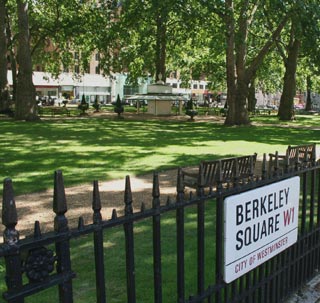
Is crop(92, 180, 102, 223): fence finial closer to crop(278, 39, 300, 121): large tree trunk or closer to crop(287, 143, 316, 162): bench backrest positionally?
crop(287, 143, 316, 162): bench backrest

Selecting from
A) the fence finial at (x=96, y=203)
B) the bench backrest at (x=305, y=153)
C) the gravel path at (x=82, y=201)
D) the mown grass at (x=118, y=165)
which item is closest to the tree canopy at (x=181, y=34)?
the mown grass at (x=118, y=165)

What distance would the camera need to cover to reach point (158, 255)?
2709mm

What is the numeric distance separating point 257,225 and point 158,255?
948 millimetres

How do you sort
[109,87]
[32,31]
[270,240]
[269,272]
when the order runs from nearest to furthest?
[270,240] → [269,272] → [32,31] → [109,87]

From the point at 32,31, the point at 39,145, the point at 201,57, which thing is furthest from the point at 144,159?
the point at 201,57

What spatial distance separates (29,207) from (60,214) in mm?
5516

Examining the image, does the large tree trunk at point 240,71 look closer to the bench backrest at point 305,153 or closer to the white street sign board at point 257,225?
the bench backrest at point 305,153

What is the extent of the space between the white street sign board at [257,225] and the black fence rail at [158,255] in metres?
0.08

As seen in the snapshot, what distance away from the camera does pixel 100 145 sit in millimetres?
15422

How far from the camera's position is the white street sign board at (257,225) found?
307 centimetres

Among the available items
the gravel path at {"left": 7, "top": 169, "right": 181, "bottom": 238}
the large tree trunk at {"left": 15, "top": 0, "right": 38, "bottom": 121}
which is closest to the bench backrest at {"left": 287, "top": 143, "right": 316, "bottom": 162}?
the gravel path at {"left": 7, "top": 169, "right": 181, "bottom": 238}

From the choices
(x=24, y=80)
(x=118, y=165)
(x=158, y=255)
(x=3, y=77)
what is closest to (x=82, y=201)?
(x=118, y=165)

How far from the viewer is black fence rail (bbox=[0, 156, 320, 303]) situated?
1.98 meters

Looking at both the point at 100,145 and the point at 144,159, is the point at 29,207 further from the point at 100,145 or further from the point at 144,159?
the point at 100,145
